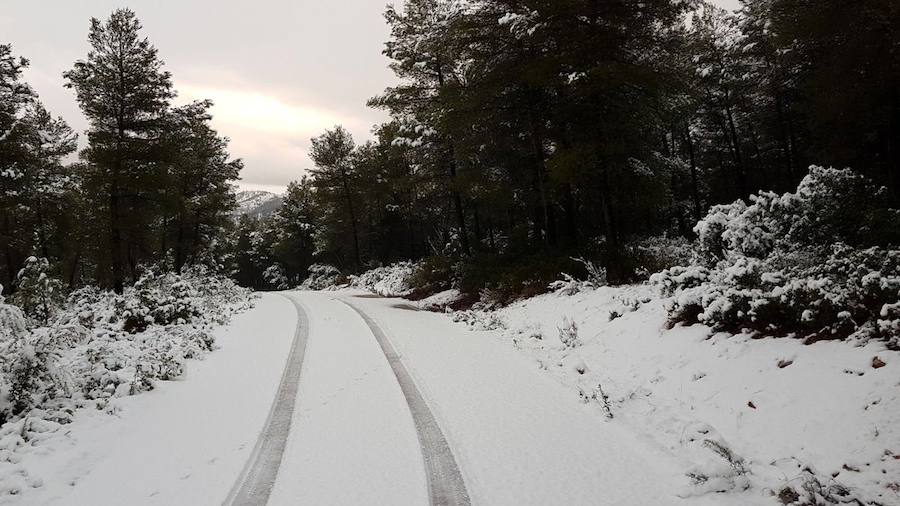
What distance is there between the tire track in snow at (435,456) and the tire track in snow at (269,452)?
1.45m

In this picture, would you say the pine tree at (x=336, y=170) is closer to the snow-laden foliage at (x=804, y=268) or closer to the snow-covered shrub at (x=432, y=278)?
the snow-covered shrub at (x=432, y=278)

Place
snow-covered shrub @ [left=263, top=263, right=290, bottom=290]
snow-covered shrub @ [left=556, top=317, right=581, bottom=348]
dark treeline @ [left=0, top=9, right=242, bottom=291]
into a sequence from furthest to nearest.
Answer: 1. snow-covered shrub @ [left=263, top=263, right=290, bottom=290]
2. dark treeline @ [left=0, top=9, right=242, bottom=291]
3. snow-covered shrub @ [left=556, top=317, right=581, bottom=348]

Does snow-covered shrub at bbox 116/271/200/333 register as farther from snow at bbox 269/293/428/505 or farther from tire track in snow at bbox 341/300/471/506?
tire track in snow at bbox 341/300/471/506

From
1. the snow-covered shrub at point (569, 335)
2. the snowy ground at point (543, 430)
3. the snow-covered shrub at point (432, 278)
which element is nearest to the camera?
the snowy ground at point (543, 430)

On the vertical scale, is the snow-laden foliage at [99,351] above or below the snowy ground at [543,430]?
above

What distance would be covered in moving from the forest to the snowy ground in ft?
10.5

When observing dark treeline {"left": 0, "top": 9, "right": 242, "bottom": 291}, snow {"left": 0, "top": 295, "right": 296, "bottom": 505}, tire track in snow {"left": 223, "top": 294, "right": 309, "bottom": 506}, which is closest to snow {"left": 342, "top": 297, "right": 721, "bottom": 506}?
tire track in snow {"left": 223, "top": 294, "right": 309, "bottom": 506}

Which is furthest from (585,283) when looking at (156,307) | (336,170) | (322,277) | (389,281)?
(322,277)

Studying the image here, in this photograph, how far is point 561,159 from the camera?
1394 centimetres

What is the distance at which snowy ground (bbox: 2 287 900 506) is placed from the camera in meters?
4.11

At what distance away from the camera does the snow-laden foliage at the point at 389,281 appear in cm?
2561

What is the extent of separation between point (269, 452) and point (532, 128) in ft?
47.8

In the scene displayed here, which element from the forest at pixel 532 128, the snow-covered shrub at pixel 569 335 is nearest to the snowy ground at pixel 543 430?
the snow-covered shrub at pixel 569 335

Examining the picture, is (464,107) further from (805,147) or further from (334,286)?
(334,286)
